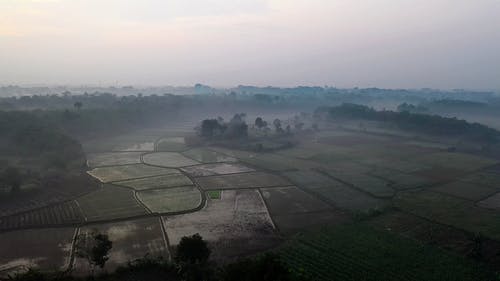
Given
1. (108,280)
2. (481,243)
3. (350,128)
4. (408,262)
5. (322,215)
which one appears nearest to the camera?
(108,280)

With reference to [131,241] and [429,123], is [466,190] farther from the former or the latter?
[429,123]

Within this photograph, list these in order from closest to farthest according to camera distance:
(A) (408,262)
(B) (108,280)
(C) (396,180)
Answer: (B) (108,280), (A) (408,262), (C) (396,180)

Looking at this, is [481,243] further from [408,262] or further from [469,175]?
[469,175]

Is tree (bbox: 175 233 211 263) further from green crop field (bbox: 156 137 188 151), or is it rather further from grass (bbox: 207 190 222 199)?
green crop field (bbox: 156 137 188 151)

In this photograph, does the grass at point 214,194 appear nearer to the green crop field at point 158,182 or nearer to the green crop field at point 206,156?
the green crop field at point 158,182

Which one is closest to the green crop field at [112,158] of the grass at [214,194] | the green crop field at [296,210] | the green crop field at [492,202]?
the grass at [214,194]

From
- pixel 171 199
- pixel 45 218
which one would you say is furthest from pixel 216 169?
pixel 45 218

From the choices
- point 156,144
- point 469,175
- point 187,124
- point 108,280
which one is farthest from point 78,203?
point 187,124

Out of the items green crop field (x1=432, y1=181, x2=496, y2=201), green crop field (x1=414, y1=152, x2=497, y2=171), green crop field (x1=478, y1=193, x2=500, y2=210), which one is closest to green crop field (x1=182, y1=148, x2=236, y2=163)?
green crop field (x1=432, y1=181, x2=496, y2=201)
